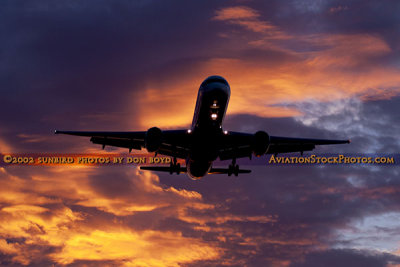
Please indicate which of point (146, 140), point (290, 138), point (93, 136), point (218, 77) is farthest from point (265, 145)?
point (93, 136)

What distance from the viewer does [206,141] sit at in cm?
3816

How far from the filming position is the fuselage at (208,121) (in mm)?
34719

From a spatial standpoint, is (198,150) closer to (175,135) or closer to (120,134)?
(175,135)

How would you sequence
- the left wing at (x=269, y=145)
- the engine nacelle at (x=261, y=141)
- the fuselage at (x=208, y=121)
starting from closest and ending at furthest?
the fuselage at (x=208, y=121) → the engine nacelle at (x=261, y=141) → the left wing at (x=269, y=145)

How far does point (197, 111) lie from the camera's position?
36.9 meters

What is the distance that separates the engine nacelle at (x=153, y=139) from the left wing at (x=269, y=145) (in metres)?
5.25

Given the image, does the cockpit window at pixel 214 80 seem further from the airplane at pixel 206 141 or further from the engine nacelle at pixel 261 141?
the engine nacelle at pixel 261 141

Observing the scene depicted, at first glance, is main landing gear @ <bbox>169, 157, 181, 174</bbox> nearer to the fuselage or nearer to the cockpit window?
the fuselage

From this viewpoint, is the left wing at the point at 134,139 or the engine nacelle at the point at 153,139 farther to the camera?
the left wing at the point at 134,139

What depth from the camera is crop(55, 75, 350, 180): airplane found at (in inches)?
1396

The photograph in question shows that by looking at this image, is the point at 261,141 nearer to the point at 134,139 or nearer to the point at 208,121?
the point at 208,121

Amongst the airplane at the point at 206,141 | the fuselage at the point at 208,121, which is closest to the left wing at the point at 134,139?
the airplane at the point at 206,141

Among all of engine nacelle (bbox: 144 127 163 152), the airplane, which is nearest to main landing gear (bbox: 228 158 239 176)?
the airplane

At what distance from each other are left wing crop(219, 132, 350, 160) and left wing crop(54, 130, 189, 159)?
3296 millimetres
